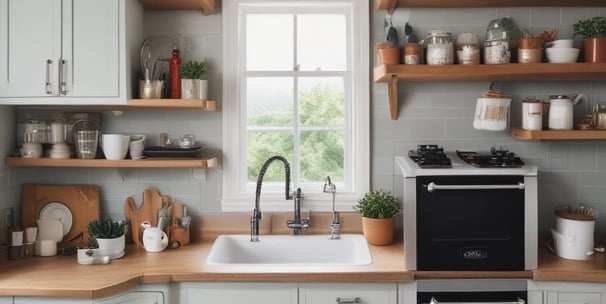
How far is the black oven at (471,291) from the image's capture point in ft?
7.43

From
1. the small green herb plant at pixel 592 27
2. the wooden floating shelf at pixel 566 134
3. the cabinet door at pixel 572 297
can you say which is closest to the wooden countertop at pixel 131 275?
the cabinet door at pixel 572 297

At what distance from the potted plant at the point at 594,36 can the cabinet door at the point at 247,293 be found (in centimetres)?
178

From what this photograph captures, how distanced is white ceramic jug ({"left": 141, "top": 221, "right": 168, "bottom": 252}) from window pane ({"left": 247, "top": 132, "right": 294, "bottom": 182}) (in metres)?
0.59

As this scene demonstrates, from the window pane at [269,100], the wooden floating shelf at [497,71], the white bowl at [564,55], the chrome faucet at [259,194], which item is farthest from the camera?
the window pane at [269,100]

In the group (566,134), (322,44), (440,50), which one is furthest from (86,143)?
(566,134)

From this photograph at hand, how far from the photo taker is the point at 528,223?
2287mm

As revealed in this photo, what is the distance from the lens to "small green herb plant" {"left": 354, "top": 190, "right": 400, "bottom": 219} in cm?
270

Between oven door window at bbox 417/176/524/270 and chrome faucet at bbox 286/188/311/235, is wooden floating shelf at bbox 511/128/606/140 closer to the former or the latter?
oven door window at bbox 417/176/524/270

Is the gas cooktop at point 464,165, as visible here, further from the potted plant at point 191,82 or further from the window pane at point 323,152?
the potted plant at point 191,82

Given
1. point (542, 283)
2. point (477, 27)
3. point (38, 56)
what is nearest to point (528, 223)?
point (542, 283)

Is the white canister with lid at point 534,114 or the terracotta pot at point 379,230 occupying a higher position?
the white canister with lid at point 534,114

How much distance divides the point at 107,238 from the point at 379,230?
1327 mm

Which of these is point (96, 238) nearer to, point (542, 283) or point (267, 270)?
point (267, 270)

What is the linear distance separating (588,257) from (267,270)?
1.48m
